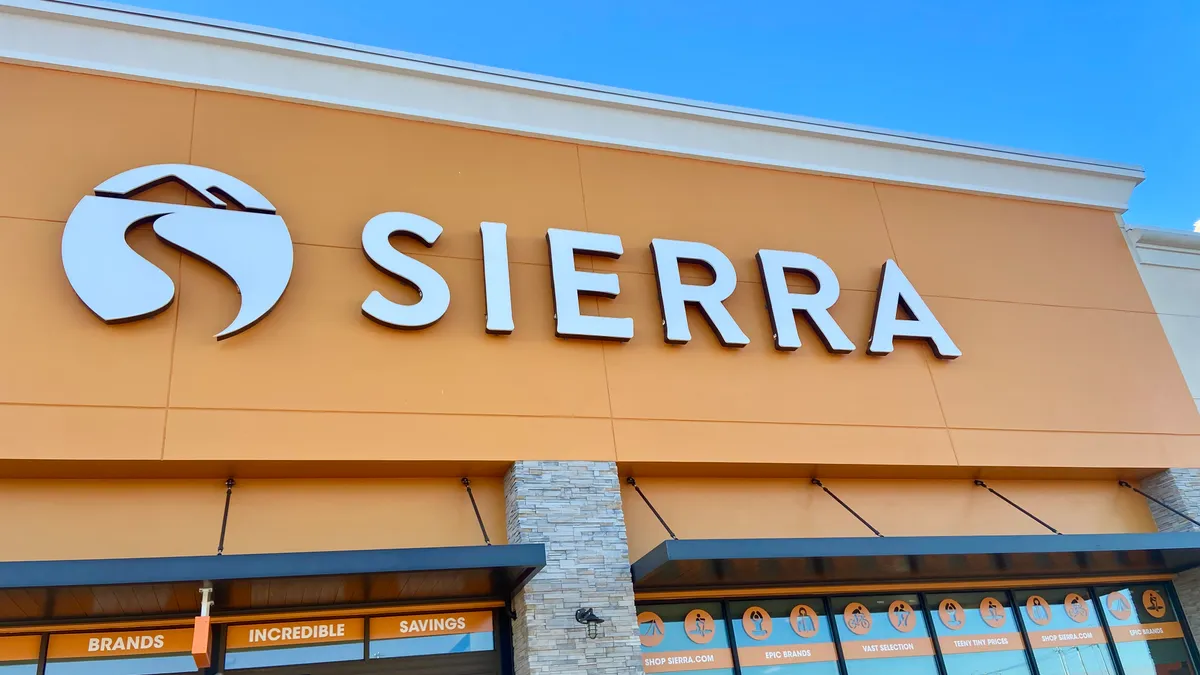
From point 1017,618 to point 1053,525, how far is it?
1.40 meters

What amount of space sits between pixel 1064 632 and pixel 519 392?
24.3 ft

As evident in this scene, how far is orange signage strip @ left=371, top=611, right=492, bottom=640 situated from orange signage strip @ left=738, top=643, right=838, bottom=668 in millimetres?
2796

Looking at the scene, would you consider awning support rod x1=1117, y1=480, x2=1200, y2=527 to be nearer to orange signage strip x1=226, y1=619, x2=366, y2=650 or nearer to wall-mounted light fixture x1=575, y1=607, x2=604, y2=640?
wall-mounted light fixture x1=575, y1=607, x2=604, y2=640

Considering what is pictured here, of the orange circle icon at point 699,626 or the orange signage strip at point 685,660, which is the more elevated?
the orange circle icon at point 699,626

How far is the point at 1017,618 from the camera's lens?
1090cm

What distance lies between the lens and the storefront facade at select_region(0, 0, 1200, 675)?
827cm

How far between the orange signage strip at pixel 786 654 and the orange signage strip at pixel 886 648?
0.22 meters

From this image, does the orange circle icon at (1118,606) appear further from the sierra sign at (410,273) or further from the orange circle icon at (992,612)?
the sierra sign at (410,273)

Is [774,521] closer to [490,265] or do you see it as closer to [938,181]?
[490,265]

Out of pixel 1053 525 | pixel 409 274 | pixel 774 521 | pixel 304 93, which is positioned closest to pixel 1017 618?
pixel 1053 525

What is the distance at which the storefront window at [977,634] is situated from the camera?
1041cm

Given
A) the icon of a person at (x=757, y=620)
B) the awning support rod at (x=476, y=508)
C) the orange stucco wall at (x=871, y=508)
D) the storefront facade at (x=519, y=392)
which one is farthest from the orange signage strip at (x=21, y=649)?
the icon of a person at (x=757, y=620)

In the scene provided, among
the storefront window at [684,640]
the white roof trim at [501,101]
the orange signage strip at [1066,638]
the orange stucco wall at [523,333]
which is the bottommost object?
the orange signage strip at [1066,638]

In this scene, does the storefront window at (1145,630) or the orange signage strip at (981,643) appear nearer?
the orange signage strip at (981,643)
